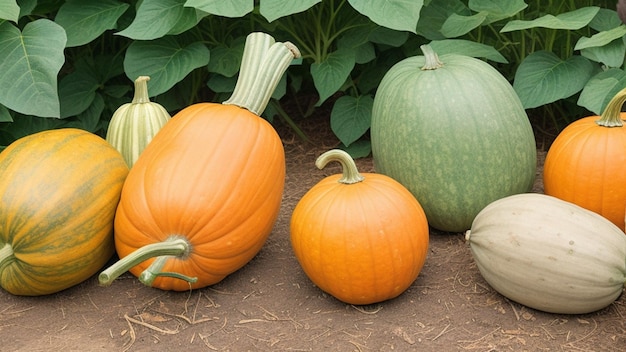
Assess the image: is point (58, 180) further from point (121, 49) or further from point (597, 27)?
point (597, 27)

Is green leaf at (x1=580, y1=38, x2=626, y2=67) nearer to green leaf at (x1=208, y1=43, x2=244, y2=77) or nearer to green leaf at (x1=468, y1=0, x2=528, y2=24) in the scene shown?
green leaf at (x1=468, y1=0, x2=528, y2=24)

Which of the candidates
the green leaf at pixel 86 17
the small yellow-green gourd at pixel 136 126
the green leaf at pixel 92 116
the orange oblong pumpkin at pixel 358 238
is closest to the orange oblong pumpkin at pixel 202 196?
the orange oblong pumpkin at pixel 358 238

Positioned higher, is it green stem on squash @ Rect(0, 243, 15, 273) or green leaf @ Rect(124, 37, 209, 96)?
green leaf @ Rect(124, 37, 209, 96)

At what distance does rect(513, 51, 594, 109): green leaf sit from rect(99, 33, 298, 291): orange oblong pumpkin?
106 cm

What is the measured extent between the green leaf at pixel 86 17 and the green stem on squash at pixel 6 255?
104cm

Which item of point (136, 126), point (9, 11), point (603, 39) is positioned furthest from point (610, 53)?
point (9, 11)

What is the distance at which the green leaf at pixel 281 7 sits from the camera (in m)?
2.53

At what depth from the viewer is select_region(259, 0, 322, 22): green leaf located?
253 cm

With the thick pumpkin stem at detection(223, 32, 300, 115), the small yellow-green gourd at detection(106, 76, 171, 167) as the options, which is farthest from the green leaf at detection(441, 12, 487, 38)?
the small yellow-green gourd at detection(106, 76, 171, 167)

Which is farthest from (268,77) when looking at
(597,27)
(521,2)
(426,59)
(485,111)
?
(597,27)

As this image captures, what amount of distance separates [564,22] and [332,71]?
89 centimetres

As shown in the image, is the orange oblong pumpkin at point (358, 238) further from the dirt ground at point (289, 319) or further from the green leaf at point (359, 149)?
the green leaf at point (359, 149)

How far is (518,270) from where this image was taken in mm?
1983

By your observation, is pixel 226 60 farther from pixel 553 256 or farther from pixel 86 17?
pixel 553 256
